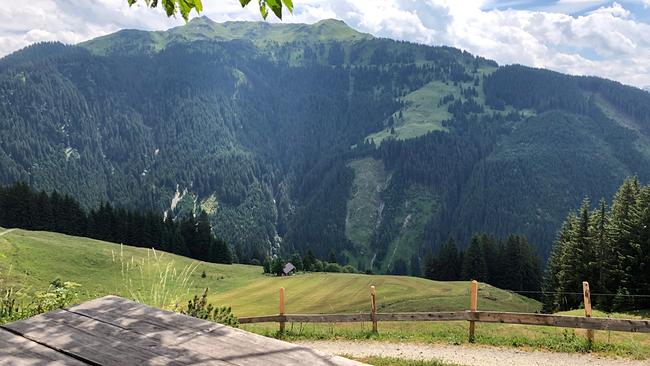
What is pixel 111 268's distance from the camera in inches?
2584

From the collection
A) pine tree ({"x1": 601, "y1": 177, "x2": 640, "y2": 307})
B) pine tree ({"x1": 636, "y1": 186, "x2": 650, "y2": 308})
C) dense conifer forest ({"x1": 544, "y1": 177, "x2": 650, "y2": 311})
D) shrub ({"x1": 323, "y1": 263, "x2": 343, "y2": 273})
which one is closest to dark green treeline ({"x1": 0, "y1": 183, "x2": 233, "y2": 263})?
shrub ({"x1": 323, "y1": 263, "x2": 343, "y2": 273})

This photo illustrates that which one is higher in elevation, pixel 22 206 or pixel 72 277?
pixel 22 206

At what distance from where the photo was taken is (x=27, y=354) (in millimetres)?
2547

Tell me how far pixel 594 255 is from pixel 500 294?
1198 centimetres

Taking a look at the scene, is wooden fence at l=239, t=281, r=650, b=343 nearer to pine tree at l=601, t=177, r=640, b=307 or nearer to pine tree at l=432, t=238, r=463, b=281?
pine tree at l=601, t=177, r=640, b=307

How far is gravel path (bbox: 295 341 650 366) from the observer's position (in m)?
16.0

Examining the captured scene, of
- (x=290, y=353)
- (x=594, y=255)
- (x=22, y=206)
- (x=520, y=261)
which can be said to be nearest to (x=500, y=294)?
(x=594, y=255)

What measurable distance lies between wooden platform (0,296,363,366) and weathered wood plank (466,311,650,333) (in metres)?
16.0

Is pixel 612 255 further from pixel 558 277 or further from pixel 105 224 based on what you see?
pixel 105 224

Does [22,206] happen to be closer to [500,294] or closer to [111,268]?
[111,268]

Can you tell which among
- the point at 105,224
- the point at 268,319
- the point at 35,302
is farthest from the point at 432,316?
the point at 105,224

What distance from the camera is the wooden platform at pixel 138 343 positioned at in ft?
8.07

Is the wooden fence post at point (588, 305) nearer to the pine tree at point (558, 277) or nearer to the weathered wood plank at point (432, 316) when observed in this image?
the weathered wood plank at point (432, 316)

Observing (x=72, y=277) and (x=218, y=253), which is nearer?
(x=72, y=277)
